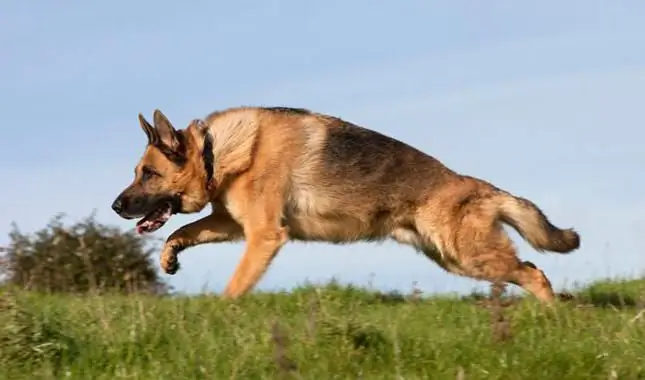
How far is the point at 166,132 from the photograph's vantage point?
10867mm

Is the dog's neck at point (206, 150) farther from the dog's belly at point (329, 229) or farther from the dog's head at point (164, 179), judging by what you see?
the dog's belly at point (329, 229)

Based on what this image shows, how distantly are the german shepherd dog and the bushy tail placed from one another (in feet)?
0.03

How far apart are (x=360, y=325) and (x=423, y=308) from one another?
2.65 meters

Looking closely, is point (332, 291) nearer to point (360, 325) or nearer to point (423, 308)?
point (423, 308)

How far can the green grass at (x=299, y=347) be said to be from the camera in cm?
602

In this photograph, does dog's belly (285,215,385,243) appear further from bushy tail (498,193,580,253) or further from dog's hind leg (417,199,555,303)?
bushy tail (498,193,580,253)

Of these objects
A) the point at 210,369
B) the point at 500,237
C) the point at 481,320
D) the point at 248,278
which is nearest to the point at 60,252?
the point at 248,278

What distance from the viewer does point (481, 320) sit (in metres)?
7.97

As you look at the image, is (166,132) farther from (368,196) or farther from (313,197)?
(368,196)

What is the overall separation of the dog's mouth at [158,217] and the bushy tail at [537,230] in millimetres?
3332

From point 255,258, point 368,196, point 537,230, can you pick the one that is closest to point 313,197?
point 368,196

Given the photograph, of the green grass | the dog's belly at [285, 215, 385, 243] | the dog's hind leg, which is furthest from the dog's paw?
the green grass

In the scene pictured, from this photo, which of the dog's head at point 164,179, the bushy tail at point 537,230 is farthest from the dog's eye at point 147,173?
the bushy tail at point 537,230

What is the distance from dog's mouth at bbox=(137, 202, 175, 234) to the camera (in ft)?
36.1
